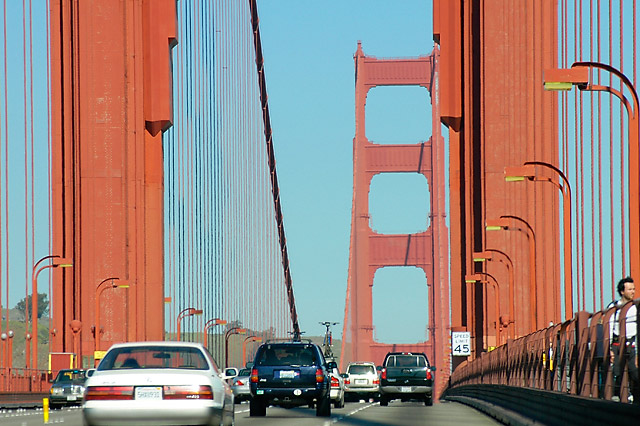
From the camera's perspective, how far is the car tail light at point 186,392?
594 inches

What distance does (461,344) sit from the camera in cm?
6353

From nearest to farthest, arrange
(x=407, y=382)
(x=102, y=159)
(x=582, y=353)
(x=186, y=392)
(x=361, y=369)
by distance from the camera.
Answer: (x=186, y=392) < (x=582, y=353) < (x=407, y=382) < (x=361, y=369) < (x=102, y=159)

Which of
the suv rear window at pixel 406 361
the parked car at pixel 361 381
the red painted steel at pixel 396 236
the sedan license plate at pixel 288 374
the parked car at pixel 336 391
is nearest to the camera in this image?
the sedan license plate at pixel 288 374

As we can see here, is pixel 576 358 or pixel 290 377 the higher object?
pixel 576 358

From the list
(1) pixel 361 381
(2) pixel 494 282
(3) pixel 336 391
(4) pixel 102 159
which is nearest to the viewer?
(3) pixel 336 391

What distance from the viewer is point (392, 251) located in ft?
309

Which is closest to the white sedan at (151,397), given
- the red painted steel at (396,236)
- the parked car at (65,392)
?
the parked car at (65,392)

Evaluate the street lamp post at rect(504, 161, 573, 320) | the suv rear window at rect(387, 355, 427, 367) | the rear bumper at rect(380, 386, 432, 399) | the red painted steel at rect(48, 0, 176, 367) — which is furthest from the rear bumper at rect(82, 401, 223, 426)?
the red painted steel at rect(48, 0, 176, 367)

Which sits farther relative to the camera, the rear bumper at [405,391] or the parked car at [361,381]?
the parked car at [361,381]

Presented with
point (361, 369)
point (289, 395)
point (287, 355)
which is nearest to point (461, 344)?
point (361, 369)

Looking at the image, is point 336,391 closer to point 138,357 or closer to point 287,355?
point 287,355

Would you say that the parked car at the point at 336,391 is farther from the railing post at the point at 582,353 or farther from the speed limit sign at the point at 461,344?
the speed limit sign at the point at 461,344

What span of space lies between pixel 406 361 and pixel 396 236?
5404 cm

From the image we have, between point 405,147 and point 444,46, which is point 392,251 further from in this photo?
point 444,46
